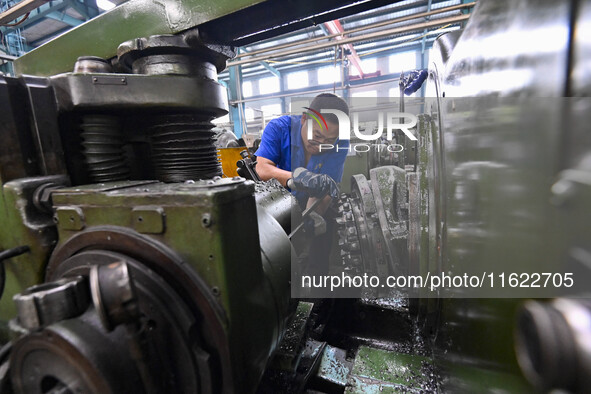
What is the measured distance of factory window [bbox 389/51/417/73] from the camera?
8832 millimetres

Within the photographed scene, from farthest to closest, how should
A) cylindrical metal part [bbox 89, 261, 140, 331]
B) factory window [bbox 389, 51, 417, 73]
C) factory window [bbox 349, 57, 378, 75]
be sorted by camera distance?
factory window [bbox 349, 57, 378, 75] < factory window [bbox 389, 51, 417, 73] < cylindrical metal part [bbox 89, 261, 140, 331]

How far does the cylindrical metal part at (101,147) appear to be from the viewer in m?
0.80

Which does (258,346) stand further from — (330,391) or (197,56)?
(197,56)

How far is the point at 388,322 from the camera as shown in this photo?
1479 mm

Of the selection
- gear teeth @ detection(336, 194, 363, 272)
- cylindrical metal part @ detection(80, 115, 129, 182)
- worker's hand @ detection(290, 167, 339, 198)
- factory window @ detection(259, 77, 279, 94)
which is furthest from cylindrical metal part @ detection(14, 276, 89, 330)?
factory window @ detection(259, 77, 279, 94)

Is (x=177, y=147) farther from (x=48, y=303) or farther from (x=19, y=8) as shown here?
(x=19, y=8)

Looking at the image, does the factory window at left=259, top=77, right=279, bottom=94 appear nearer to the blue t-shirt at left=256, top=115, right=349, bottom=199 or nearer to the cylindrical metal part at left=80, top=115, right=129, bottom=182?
the blue t-shirt at left=256, top=115, right=349, bottom=199

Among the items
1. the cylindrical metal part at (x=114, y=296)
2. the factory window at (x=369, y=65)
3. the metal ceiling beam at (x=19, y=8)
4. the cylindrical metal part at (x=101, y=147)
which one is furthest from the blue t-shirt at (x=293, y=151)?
the factory window at (x=369, y=65)

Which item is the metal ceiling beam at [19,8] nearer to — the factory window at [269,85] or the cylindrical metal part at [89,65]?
the cylindrical metal part at [89,65]

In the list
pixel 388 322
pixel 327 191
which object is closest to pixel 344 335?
pixel 388 322

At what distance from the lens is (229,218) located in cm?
56

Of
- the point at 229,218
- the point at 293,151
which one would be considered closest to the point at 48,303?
the point at 229,218

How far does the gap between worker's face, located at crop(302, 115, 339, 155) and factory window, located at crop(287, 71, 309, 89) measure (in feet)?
31.7

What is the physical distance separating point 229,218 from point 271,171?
1.17m
